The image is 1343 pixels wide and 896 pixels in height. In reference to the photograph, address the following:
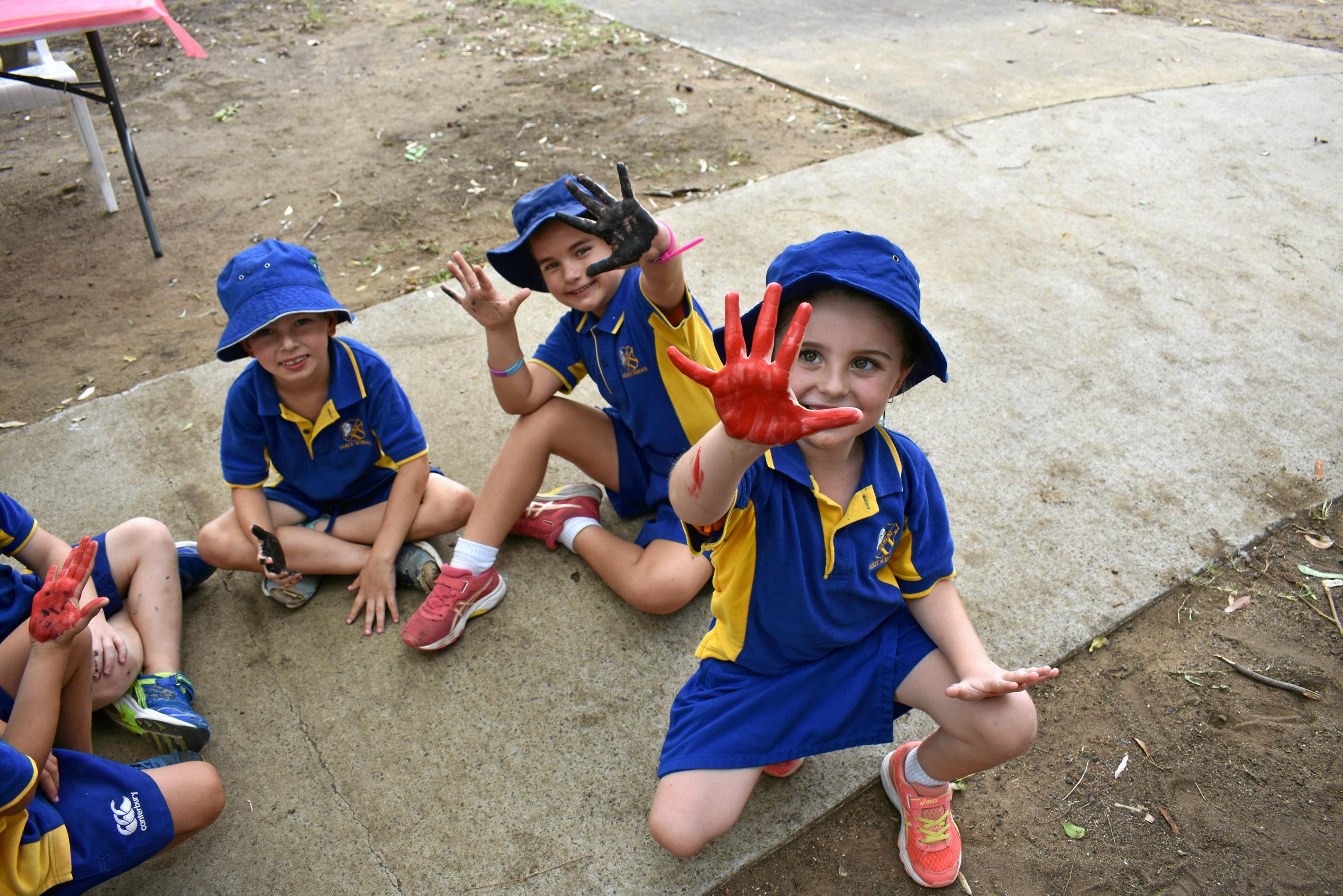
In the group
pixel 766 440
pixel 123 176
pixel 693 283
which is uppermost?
pixel 766 440

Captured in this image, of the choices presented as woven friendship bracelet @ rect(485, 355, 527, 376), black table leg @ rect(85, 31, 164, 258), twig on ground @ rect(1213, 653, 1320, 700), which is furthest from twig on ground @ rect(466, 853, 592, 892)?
black table leg @ rect(85, 31, 164, 258)

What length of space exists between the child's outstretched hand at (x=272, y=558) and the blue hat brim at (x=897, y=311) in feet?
4.65

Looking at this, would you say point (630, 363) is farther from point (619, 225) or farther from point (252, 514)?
point (252, 514)

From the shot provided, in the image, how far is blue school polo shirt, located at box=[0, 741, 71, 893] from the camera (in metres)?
1.56

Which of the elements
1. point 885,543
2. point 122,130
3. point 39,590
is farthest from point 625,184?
point 122,130

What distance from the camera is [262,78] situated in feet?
21.7

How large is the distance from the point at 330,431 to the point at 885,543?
1.60 m

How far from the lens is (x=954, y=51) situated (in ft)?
21.0

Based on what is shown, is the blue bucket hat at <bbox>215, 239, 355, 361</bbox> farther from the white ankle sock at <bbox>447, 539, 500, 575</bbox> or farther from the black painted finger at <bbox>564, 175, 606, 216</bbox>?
the black painted finger at <bbox>564, 175, 606, 216</bbox>

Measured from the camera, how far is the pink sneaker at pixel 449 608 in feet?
7.76

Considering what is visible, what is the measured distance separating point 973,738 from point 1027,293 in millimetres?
2490

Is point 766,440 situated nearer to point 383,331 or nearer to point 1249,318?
point 383,331

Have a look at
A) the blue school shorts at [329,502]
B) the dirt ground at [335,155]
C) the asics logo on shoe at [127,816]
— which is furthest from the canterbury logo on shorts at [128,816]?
the dirt ground at [335,155]

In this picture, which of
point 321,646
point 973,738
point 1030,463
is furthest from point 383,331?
point 973,738
